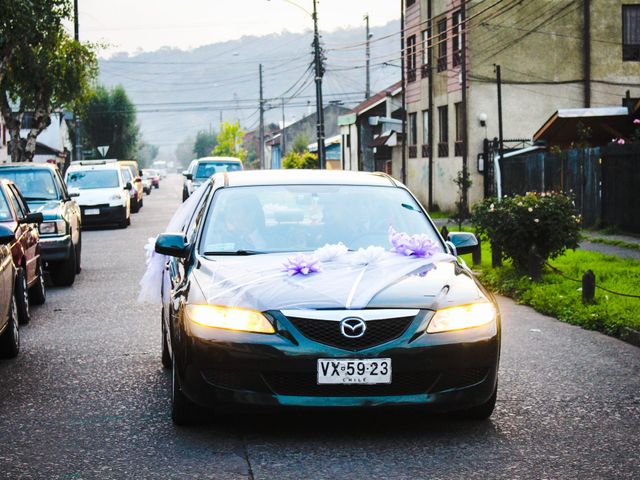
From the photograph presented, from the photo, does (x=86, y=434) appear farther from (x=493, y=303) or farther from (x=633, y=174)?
(x=633, y=174)

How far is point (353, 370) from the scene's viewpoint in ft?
19.5

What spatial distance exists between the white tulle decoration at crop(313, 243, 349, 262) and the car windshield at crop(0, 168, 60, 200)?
11226 mm

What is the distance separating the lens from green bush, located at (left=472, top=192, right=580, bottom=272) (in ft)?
47.1

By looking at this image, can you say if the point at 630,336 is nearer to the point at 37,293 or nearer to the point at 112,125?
the point at 37,293

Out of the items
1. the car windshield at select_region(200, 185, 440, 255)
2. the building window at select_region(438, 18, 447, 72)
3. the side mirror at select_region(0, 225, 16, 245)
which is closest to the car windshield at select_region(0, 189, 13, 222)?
the side mirror at select_region(0, 225, 16, 245)

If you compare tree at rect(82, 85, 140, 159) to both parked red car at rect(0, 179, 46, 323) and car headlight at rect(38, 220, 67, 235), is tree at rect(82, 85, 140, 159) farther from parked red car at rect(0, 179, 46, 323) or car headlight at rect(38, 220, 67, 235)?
parked red car at rect(0, 179, 46, 323)

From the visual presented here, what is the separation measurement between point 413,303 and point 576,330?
5315 millimetres

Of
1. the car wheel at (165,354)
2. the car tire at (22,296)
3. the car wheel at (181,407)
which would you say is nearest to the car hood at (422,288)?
the car wheel at (181,407)

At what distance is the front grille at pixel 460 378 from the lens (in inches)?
241

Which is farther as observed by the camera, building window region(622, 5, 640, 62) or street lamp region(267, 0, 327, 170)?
street lamp region(267, 0, 327, 170)

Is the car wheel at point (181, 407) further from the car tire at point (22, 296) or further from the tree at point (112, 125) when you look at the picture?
the tree at point (112, 125)

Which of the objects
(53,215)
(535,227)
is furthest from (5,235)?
(535,227)

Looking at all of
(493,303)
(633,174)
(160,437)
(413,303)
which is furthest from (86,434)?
(633,174)

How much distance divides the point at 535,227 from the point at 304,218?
749cm
